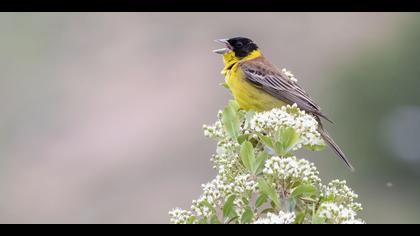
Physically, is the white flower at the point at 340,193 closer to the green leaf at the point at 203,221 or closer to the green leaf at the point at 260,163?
the green leaf at the point at 260,163

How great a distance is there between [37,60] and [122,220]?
1120 cm

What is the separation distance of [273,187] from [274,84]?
11.1 feet

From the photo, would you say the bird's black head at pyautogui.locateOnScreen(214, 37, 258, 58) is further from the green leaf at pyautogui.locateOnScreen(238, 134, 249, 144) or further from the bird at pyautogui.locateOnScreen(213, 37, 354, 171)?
the green leaf at pyautogui.locateOnScreen(238, 134, 249, 144)

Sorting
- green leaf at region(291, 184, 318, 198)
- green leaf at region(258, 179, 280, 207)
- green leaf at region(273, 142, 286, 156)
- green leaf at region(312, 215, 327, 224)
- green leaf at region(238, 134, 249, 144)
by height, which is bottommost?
green leaf at region(312, 215, 327, 224)

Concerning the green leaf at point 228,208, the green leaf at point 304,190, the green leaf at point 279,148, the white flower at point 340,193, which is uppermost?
the green leaf at point 279,148

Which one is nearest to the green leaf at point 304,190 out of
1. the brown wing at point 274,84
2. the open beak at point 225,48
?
the brown wing at point 274,84

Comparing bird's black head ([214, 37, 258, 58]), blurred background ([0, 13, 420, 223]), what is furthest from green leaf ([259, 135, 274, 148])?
blurred background ([0, 13, 420, 223])

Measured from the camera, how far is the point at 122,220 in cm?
1820

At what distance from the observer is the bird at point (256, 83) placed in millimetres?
5594

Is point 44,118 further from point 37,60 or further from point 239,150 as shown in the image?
point 239,150

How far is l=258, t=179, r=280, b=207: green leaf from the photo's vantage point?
8.21 ft

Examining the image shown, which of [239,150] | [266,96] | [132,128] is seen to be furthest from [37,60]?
[239,150]

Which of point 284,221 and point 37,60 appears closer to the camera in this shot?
point 284,221

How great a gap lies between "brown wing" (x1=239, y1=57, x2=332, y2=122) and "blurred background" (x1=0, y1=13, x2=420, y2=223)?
10703 mm
